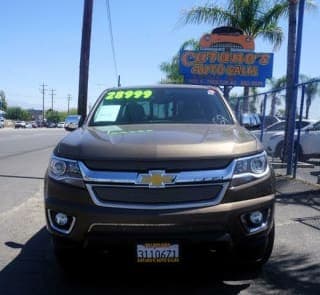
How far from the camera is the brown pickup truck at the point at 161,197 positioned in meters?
4.38

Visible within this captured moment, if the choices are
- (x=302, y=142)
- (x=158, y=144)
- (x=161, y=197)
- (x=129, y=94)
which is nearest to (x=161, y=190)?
(x=161, y=197)

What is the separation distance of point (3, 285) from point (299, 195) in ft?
20.0

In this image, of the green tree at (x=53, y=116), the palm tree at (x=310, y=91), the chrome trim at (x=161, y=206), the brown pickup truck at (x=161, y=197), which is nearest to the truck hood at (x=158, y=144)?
the brown pickup truck at (x=161, y=197)

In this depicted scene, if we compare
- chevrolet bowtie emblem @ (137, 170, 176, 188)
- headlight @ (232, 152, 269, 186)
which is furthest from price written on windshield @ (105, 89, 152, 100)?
chevrolet bowtie emblem @ (137, 170, 176, 188)

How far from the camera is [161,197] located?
173 inches

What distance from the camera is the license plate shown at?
4.47m

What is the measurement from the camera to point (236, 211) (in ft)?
14.5

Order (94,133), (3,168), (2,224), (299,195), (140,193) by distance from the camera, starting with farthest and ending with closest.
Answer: (3,168)
(299,195)
(2,224)
(94,133)
(140,193)

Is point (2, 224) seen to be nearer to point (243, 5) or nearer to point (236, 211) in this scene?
point (236, 211)

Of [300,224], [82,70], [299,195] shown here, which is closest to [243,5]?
[82,70]

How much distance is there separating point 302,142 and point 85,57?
6.76m

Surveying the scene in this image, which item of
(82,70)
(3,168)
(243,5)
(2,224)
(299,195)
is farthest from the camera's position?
(243,5)

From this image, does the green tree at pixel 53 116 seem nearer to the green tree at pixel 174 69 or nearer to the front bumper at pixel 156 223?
the green tree at pixel 174 69

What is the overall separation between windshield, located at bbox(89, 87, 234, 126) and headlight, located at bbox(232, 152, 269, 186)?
1.32 m
